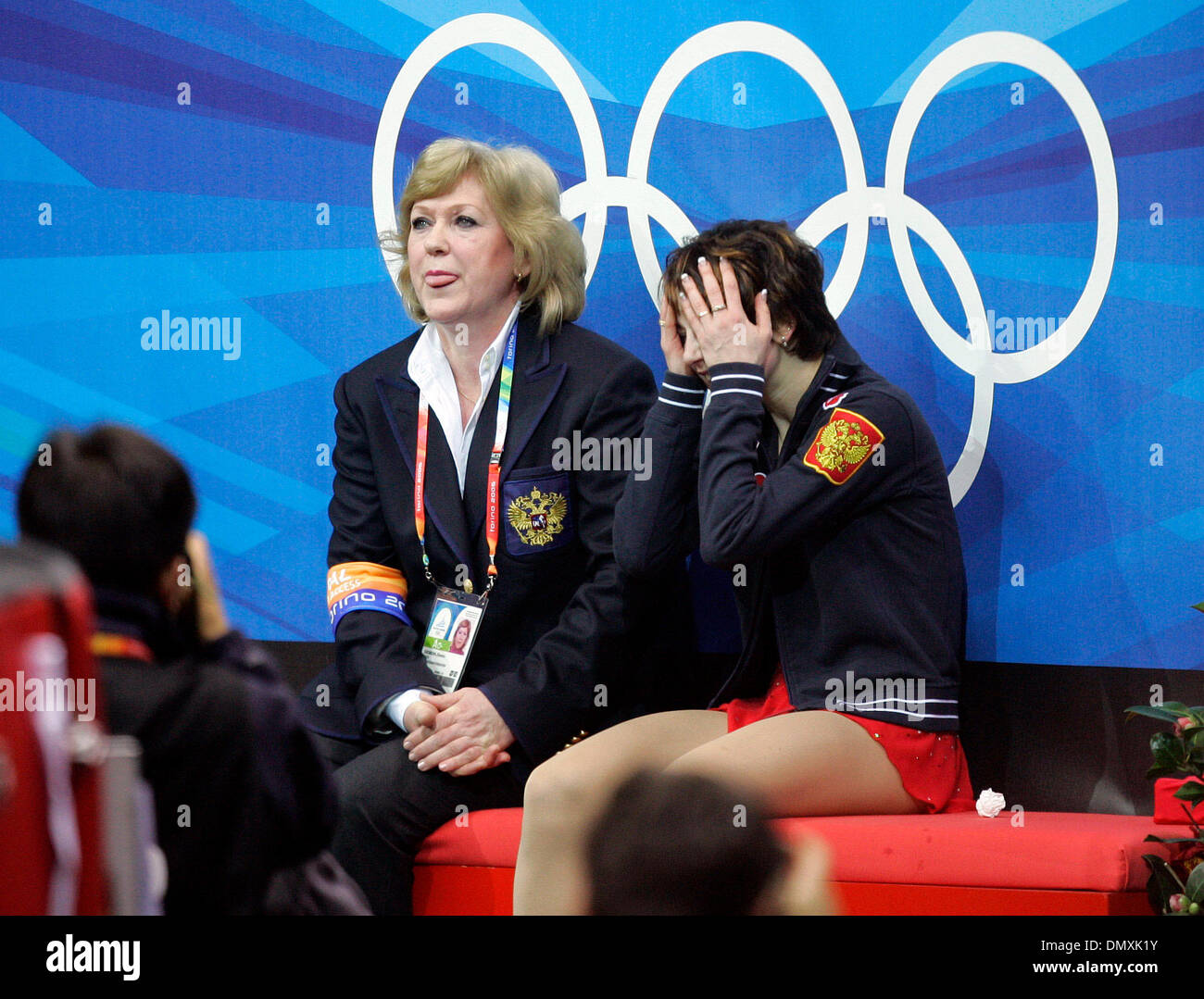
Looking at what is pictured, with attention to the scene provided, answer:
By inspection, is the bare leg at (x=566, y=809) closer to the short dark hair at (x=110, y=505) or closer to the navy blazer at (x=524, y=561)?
the navy blazer at (x=524, y=561)

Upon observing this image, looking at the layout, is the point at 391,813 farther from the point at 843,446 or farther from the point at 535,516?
the point at 843,446

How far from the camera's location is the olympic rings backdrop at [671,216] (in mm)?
2951

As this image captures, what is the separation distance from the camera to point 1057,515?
301cm

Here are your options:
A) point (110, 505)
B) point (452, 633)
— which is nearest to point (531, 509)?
point (452, 633)

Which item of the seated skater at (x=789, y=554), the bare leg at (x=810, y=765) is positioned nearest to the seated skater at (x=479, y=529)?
the seated skater at (x=789, y=554)

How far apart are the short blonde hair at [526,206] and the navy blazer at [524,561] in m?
0.08

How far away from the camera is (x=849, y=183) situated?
3.20 metres

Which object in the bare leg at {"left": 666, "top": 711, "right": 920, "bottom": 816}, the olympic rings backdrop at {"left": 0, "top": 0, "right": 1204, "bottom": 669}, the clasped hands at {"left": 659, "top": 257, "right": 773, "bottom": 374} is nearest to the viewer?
the bare leg at {"left": 666, "top": 711, "right": 920, "bottom": 816}

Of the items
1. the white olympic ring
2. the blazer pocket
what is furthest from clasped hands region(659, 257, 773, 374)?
the white olympic ring

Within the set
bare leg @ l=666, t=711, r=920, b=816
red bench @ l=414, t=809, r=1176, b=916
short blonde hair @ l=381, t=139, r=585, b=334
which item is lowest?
red bench @ l=414, t=809, r=1176, b=916

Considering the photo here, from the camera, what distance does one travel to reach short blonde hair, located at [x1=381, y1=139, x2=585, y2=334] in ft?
10.2

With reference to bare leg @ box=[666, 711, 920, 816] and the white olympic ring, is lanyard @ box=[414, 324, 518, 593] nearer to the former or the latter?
the white olympic ring

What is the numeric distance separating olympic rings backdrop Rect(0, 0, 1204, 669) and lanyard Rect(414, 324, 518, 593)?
445 mm
